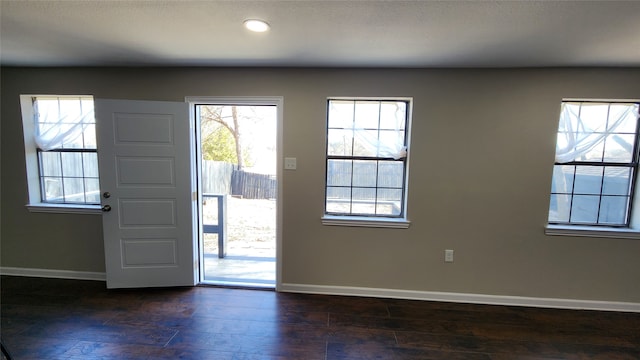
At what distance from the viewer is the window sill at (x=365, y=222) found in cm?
248

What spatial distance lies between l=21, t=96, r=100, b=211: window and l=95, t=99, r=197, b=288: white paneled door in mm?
493

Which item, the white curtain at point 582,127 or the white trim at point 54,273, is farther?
the white trim at point 54,273

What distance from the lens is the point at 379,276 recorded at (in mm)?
2555

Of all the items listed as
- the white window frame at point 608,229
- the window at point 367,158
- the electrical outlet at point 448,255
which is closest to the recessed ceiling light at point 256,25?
the window at point 367,158

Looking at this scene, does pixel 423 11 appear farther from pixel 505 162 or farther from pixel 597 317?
pixel 597 317

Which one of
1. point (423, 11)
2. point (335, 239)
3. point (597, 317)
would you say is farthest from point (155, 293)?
point (597, 317)

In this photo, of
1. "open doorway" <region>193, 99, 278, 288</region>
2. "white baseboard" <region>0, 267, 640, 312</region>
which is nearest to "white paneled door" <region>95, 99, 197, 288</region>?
"white baseboard" <region>0, 267, 640, 312</region>

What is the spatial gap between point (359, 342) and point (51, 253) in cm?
334

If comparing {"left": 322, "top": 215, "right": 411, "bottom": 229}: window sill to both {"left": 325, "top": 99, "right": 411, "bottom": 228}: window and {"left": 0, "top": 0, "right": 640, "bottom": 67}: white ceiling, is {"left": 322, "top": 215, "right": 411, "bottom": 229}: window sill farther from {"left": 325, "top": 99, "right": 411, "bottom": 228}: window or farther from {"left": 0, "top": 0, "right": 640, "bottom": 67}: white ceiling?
{"left": 0, "top": 0, "right": 640, "bottom": 67}: white ceiling

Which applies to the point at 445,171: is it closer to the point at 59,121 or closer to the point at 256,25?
the point at 256,25

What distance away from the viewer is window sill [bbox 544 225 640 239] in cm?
230

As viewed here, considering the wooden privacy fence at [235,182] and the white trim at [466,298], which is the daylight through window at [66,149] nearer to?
the wooden privacy fence at [235,182]

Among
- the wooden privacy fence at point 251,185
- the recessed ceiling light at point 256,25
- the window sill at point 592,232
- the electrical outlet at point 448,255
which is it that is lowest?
the electrical outlet at point 448,255

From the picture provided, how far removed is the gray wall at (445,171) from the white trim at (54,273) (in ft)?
4.06
